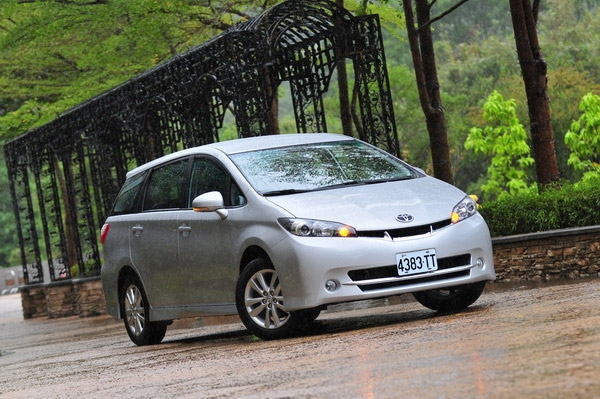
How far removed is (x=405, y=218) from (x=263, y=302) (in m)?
1.39

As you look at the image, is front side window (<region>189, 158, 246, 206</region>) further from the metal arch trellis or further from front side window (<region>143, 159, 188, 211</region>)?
the metal arch trellis

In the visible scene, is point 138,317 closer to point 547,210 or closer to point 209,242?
point 209,242

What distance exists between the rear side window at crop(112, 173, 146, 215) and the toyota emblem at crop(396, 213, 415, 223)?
3857mm

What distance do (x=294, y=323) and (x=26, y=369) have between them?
304 centimetres

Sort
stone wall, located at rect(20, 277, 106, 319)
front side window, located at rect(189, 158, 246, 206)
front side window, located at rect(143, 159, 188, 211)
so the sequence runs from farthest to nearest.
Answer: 1. stone wall, located at rect(20, 277, 106, 319)
2. front side window, located at rect(143, 159, 188, 211)
3. front side window, located at rect(189, 158, 246, 206)

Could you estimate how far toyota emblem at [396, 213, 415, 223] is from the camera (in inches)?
404

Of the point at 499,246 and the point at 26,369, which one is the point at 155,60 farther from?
the point at 26,369

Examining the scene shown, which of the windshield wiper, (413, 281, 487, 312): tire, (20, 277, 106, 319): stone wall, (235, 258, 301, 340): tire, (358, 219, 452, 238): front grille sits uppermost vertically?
the windshield wiper

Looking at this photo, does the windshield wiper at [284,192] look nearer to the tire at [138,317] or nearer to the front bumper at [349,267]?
the front bumper at [349,267]

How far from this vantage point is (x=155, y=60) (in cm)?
3228

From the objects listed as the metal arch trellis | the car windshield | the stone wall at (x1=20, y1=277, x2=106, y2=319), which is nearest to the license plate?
the car windshield

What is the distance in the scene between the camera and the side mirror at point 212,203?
36.6 ft

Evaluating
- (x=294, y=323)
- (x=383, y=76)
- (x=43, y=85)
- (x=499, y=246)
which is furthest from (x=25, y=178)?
(x=294, y=323)

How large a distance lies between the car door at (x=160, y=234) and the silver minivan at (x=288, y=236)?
0.02 meters
